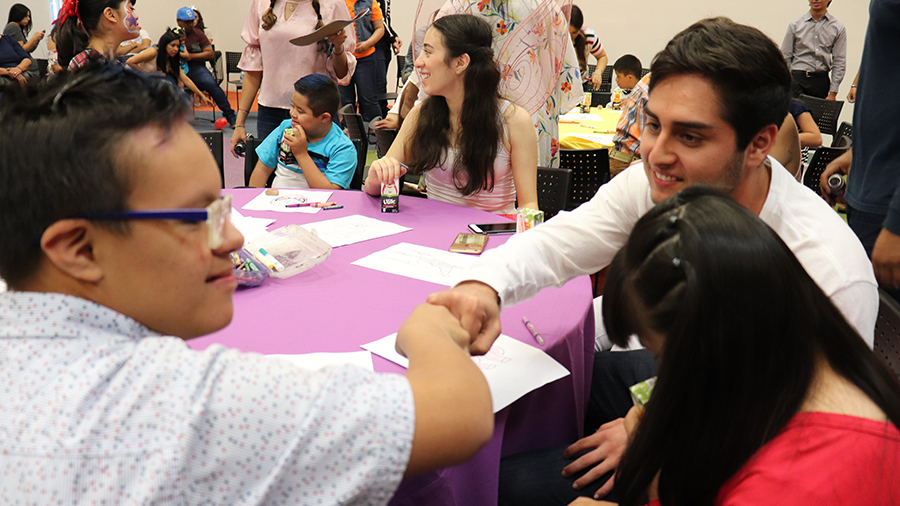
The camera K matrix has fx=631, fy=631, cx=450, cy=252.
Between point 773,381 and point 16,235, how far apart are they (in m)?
0.99

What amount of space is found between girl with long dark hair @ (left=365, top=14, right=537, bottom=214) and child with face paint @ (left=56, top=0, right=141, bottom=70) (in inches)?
65.9

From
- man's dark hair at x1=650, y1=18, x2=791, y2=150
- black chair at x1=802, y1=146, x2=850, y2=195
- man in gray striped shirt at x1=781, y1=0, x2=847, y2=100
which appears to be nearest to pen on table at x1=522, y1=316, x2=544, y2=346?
man's dark hair at x1=650, y1=18, x2=791, y2=150

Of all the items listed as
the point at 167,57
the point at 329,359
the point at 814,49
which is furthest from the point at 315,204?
the point at 167,57

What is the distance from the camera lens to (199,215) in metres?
0.76

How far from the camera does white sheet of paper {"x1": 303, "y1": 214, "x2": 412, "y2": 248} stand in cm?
206

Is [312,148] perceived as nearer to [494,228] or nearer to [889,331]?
[494,228]

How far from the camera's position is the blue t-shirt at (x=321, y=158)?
3.31 metres

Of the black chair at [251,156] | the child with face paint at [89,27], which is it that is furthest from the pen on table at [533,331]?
the child with face paint at [89,27]

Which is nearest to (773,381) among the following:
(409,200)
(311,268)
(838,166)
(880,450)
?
(880,450)

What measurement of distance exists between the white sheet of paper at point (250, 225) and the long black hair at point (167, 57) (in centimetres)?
746

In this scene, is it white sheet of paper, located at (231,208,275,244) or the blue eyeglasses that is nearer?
the blue eyeglasses

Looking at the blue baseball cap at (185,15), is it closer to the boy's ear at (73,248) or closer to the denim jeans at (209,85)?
the denim jeans at (209,85)

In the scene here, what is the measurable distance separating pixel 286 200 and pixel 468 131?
845 mm

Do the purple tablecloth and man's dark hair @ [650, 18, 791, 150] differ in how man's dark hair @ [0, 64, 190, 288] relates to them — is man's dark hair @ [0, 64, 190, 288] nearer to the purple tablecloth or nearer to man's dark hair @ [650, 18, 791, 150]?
the purple tablecloth
